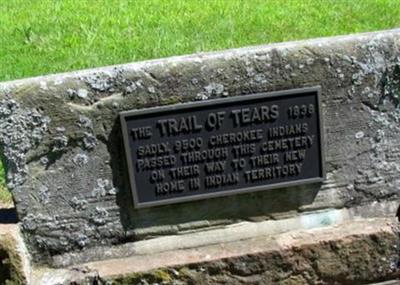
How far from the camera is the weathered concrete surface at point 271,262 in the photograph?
134 inches

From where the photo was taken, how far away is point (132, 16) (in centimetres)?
632

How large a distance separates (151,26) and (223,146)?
2828 millimetres

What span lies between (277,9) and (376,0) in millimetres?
924

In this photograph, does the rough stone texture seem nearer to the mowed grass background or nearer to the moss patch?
the moss patch

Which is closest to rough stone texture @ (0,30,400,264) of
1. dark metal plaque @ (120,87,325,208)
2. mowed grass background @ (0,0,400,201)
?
dark metal plaque @ (120,87,325,208)

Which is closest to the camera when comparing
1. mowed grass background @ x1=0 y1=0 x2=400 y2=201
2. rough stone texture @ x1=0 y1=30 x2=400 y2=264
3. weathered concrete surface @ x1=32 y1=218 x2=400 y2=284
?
rough stone texture @ x1=0 y1=30 x2=400 y2=264

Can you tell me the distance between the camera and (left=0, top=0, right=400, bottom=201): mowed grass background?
5.54 m

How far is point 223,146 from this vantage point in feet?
11.2

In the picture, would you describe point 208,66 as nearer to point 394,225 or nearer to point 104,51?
point 394,225

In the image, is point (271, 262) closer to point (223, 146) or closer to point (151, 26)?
point (223, 146)

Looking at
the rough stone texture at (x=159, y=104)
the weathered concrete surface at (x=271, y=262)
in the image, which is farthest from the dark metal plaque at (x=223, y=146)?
the weathered concrete surface at (x=271, y=262)

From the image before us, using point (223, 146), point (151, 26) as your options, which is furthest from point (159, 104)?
point (151, 26)

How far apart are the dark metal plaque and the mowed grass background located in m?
2.10

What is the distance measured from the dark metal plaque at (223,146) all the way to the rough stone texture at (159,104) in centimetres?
5
